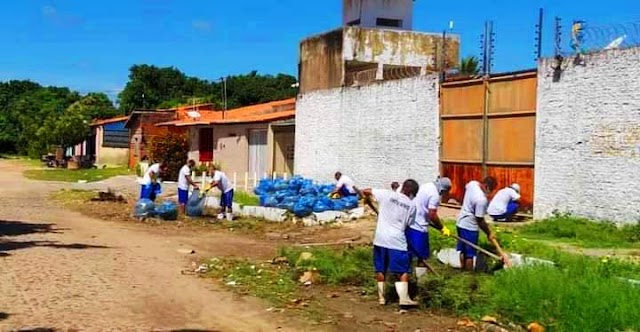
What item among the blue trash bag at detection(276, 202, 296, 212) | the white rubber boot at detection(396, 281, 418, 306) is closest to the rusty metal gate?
the blue trash bag at detection(276, 202, 296, 212)

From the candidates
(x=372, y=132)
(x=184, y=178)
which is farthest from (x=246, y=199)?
(x=372, y=132)

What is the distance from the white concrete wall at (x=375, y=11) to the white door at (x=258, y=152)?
5.52 metres

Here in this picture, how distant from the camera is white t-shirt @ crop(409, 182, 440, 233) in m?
11.3

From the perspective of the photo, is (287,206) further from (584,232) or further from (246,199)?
(584,232)

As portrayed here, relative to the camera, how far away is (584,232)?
15.3 m

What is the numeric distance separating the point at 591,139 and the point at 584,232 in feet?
7.08

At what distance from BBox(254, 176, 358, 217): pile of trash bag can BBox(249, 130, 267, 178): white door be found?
25.8ft

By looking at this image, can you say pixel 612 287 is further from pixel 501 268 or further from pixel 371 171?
pixel 371 171

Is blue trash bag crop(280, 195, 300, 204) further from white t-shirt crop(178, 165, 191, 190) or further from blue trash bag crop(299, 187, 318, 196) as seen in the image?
white t-shirt crop(178, 165, 191, 190)

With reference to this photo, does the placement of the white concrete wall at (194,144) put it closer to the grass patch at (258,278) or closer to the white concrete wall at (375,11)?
the white concrete wall at (375,11)

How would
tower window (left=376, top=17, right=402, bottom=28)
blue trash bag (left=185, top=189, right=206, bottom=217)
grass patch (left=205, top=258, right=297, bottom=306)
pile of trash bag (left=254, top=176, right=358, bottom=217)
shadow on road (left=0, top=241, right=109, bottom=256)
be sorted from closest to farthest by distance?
grass patch (left=205, top=258, right=297, bottom=306) → shadow on road (left=0, top=241, right=109, bottom=256) → pile of trash bag (left=254, top=176, right=358, bottom=217) → blue trash bag (left=185, top=189, right=206, bottom=217) → tower window (left=376, top=17, right=402, bottom=28)

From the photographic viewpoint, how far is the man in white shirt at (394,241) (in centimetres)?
990

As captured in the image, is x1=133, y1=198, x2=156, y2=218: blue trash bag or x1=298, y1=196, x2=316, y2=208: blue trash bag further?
x1=133, y1=198, x2=156, y2=218: blue trash bag

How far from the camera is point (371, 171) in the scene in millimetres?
24047
